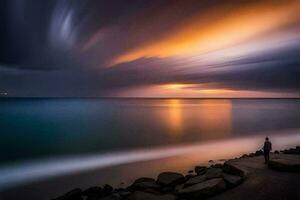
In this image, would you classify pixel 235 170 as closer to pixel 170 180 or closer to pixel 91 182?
pixel 170 180

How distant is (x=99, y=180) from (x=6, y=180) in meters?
7.89

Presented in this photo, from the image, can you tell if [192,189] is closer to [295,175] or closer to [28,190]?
[295,175]

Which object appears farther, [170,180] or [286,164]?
[170,180]

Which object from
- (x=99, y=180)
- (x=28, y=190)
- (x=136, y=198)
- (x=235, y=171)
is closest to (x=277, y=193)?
(x=235, y=171)

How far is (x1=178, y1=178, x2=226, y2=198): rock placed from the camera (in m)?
A: 11.9

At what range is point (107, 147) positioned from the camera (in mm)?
35844

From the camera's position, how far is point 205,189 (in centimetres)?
1196

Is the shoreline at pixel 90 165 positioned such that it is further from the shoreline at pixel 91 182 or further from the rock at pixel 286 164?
the rock at pixel 286 164

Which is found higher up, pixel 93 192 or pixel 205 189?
pixel 205 189

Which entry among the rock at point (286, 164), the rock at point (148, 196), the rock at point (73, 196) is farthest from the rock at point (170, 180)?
the rock at point (286, 164)

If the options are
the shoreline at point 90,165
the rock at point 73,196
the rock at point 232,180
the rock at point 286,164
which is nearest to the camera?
the rock at point 232,180

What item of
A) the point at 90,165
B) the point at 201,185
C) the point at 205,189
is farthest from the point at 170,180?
the point at 90,165

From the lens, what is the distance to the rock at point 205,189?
38.9 feet

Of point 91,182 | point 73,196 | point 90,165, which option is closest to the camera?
point 73,196
